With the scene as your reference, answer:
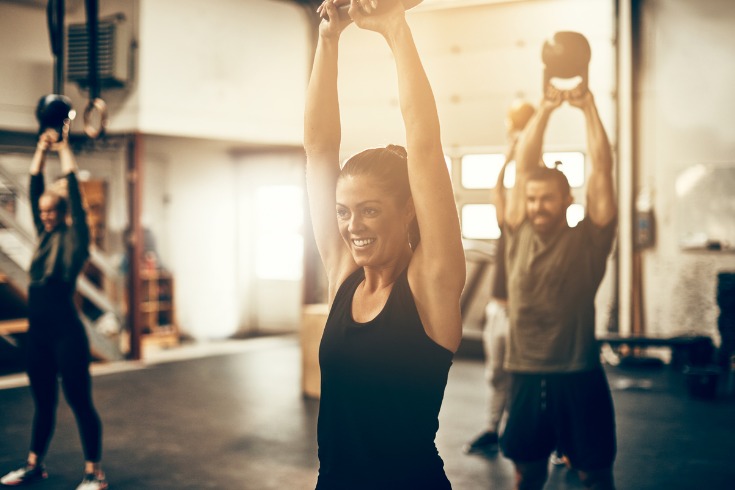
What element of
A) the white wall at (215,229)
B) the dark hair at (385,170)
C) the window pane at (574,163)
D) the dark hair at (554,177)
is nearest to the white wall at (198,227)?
the white wall at (215,229)

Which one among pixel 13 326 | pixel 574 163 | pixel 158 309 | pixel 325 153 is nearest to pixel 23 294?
pixel 13 326

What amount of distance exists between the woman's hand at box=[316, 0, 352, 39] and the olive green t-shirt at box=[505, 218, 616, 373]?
58.7 inches

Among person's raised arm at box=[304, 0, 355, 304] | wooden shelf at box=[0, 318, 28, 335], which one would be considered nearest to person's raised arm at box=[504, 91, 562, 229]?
person's raised arm at box=[304, 0, 355, 304]

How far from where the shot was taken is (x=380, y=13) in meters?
1.28

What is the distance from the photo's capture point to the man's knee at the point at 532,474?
2.55 m

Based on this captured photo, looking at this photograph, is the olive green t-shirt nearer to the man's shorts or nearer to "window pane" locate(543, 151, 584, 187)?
the man's shorts

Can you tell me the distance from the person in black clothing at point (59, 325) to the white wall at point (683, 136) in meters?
5.53

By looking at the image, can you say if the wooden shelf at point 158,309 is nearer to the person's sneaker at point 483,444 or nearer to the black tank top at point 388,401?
the person's sneaker at point 483,444

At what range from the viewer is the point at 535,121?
277 centimetres

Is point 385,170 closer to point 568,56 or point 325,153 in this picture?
point 325,153

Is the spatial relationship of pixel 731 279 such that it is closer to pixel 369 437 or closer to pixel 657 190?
pixel 657 190

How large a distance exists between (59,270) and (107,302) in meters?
3.76

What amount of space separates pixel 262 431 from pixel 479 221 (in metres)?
3.67

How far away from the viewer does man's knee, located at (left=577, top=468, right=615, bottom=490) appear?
2.44m
